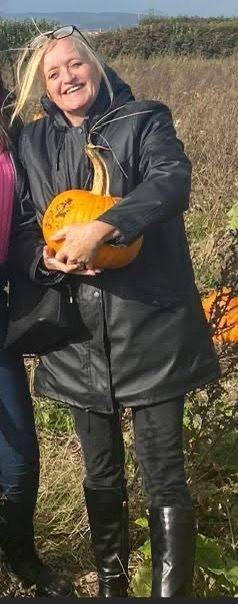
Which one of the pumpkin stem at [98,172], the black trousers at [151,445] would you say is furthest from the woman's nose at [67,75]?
the black trousers at [151,445]

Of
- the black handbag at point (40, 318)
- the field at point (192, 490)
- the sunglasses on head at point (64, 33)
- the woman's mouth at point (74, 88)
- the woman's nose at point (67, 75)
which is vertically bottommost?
the field at point (192, 490)

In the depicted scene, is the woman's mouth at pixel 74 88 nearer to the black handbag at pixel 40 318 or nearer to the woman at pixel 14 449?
the woman at pixel 14 449

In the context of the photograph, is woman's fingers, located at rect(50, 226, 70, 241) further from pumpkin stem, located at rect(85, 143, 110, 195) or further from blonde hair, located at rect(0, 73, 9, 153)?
blonde hair, located at rect(0, 73, 9, 153)

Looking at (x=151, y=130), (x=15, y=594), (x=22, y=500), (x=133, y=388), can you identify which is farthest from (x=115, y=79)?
(x=15, y=594)

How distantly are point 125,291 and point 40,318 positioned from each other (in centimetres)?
28

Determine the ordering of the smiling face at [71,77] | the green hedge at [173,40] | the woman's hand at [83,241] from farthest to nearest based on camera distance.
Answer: the green hedge at [173,40] < the smiling face at [71,77] < the woman's hand at [83,241]

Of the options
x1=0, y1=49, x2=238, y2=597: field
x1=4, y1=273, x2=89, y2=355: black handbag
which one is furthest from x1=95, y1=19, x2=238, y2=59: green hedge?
x1=4, y1=273, x2=89, y2=355: black handbag

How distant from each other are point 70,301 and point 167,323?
1.00 ft

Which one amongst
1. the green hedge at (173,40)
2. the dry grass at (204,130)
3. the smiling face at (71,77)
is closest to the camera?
the smiling face at (71,77)

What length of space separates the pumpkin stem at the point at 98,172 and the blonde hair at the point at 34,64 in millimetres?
201

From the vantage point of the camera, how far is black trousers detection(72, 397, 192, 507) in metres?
2.37

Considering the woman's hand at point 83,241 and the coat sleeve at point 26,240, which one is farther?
the coat sleeve at point 26,240

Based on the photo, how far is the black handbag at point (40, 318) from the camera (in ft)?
7.88

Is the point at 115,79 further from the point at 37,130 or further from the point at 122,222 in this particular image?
the point at 122,222
